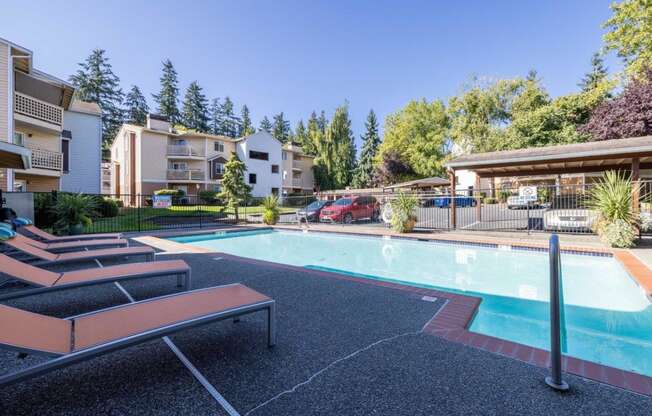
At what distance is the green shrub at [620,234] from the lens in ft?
26.2

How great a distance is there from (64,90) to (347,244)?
18.3 m

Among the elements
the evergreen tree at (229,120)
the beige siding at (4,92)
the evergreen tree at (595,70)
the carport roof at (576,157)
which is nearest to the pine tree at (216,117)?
the evergreen tree at (229,120)

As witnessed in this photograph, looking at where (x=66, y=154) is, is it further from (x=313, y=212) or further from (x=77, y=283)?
(x=77, y=283)

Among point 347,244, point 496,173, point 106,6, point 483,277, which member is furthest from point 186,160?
point 483,277

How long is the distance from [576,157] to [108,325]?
13.3 m

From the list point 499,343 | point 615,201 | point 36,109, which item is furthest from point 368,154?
point 499,343

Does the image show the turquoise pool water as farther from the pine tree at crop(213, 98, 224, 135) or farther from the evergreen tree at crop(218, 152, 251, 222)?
the pine tree at crop(213, 98, 224, 135)

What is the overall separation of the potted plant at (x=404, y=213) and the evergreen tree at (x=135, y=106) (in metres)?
46.0

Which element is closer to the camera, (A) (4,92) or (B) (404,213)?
(B) (404,213)

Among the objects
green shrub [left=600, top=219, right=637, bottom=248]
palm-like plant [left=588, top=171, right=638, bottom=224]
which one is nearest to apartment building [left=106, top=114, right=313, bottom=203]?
palm-like plant [left=588, top=171, right=638, bottom=224]

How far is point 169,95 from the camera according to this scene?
48.7 m

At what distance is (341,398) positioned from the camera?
2113 mm

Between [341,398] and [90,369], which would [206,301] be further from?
[341,398]

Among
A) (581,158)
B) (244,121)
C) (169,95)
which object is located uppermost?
(169,95)
